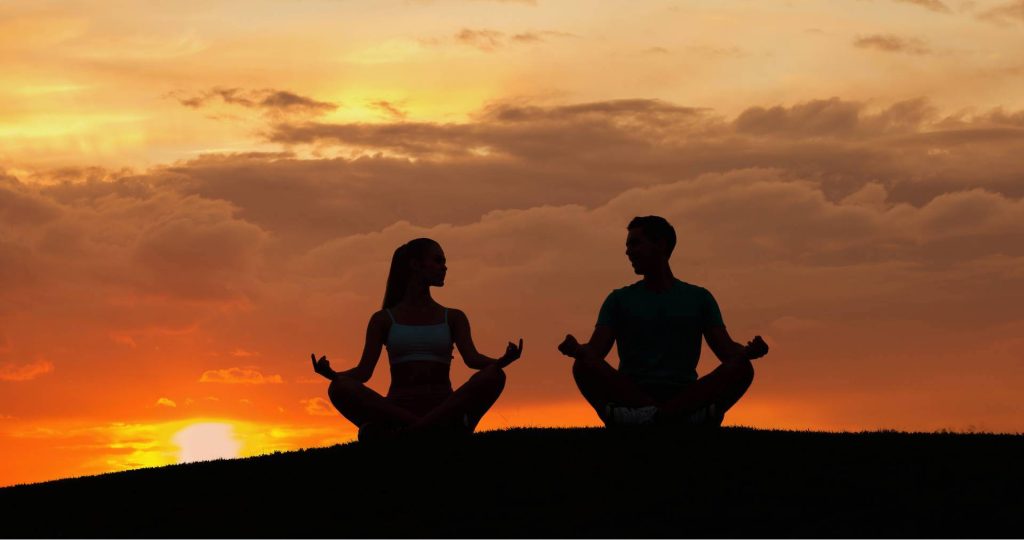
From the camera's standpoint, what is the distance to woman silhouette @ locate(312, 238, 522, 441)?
20.6 metres

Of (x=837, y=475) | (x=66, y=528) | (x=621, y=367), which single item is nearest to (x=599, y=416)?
(x=621, y=367)

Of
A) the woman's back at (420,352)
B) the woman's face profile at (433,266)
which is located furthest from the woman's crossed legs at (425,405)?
Result: the woman's face profile at (433,266)

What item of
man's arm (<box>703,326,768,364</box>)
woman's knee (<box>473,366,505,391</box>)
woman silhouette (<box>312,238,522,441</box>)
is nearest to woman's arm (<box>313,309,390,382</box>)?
woman silhouette (<box>312,238,522,441</box>)

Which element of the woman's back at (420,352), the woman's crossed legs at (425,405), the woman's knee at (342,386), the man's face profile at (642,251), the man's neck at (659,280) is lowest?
the woman's crossed legs at (425,405)

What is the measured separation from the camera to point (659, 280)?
835 inches

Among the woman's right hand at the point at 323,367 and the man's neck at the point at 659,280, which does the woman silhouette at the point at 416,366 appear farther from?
the man's neck at the point at 659,280

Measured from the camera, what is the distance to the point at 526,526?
16422mm

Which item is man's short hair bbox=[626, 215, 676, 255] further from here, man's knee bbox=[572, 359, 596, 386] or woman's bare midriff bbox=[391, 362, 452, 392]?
woman's bare midriff bbox=[391, 362, 452, 392]

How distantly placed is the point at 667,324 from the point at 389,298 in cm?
401

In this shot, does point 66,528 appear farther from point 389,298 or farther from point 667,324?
point 667,324

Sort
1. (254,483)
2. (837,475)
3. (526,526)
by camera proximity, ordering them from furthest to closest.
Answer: (254,483) < (837,475) < (526,526)

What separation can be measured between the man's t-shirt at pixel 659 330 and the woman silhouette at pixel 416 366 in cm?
183

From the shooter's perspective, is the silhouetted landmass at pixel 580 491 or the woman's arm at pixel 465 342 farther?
the woman's arm at pixel 465 342

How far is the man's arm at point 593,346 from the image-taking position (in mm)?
20438
